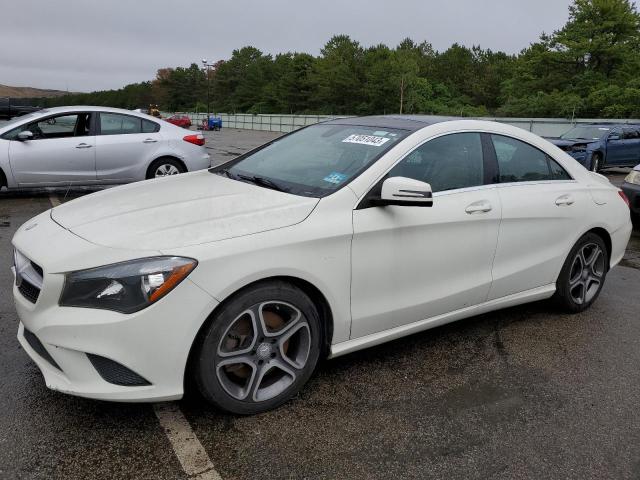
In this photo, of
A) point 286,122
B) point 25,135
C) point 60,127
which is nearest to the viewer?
point 25,135

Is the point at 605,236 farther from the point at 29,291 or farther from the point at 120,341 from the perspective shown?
the point at 29,291

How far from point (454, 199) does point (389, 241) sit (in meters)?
0.62

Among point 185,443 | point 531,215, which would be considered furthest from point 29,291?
point 531,215

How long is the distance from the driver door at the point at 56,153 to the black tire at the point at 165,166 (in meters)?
0.86

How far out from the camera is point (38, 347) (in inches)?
102

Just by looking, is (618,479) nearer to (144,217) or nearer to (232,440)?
(232,440)

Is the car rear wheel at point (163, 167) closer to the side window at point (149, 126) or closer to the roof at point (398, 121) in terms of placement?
the side window at point (149, 126)

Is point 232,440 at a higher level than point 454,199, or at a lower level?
lower

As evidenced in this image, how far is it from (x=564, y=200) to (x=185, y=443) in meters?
3.08

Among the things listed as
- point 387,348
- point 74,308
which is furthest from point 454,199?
point 74,308

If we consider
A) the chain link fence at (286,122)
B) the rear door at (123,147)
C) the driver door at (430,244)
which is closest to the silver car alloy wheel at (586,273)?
the driver door at (430,244)

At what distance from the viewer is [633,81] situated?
41.7 metres

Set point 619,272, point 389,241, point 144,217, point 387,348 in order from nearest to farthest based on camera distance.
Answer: point 144,217, point 389,241, point 387,348, point 619,272

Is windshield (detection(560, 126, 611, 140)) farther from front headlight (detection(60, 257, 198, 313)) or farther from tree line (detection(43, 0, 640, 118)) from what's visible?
tree line (detection(43, 0, 640, 118))
